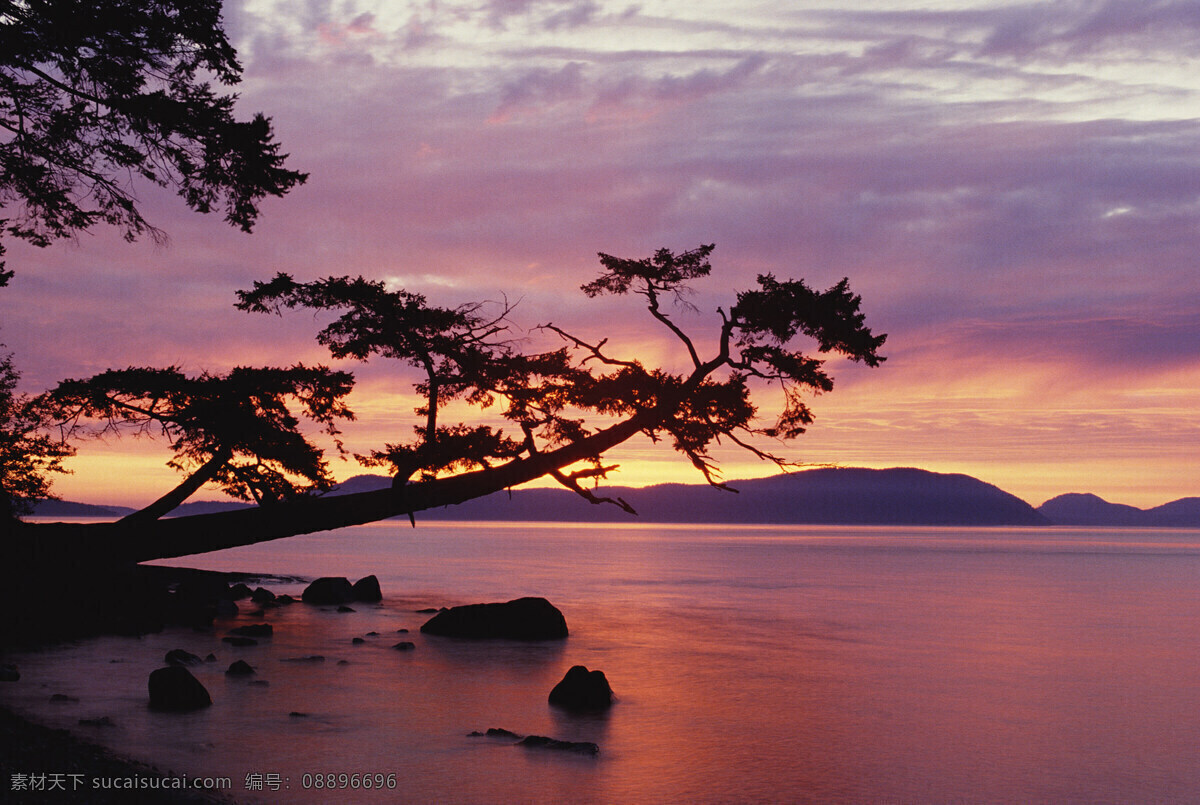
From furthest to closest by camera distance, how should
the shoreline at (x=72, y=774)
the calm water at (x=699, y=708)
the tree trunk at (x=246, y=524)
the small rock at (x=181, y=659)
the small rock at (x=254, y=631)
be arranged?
the small rock at (x=254, y=631) → the small rock at (x=181, y=659) → the calm water at (x=699, y=708) → the tree trunk at (x=246, y=524) → the shoreline at (x=72, y=774)

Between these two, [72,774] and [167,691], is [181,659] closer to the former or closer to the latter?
[167,691]

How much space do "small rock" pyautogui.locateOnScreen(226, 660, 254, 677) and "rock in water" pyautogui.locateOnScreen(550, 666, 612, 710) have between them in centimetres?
706

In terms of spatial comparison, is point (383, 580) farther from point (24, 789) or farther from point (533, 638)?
point (24, 789)

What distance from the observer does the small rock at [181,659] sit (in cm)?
2014

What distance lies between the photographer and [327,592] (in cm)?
3869

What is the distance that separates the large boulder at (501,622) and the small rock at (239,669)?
889cm

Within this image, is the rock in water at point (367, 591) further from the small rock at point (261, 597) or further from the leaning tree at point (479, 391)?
the leaning tree at point (479, 391)

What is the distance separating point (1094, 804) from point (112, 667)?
20.2 meters

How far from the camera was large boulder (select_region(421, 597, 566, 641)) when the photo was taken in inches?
1097

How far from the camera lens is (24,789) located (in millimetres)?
8156

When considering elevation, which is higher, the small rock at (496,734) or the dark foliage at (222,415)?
the dark foliage at (222,415)

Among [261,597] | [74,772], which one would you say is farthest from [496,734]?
[261,597]

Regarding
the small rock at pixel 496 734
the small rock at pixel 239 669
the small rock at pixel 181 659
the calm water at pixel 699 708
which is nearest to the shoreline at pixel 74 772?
the calm water at pixel 699 708

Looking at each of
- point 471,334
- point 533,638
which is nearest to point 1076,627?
point 533,638
